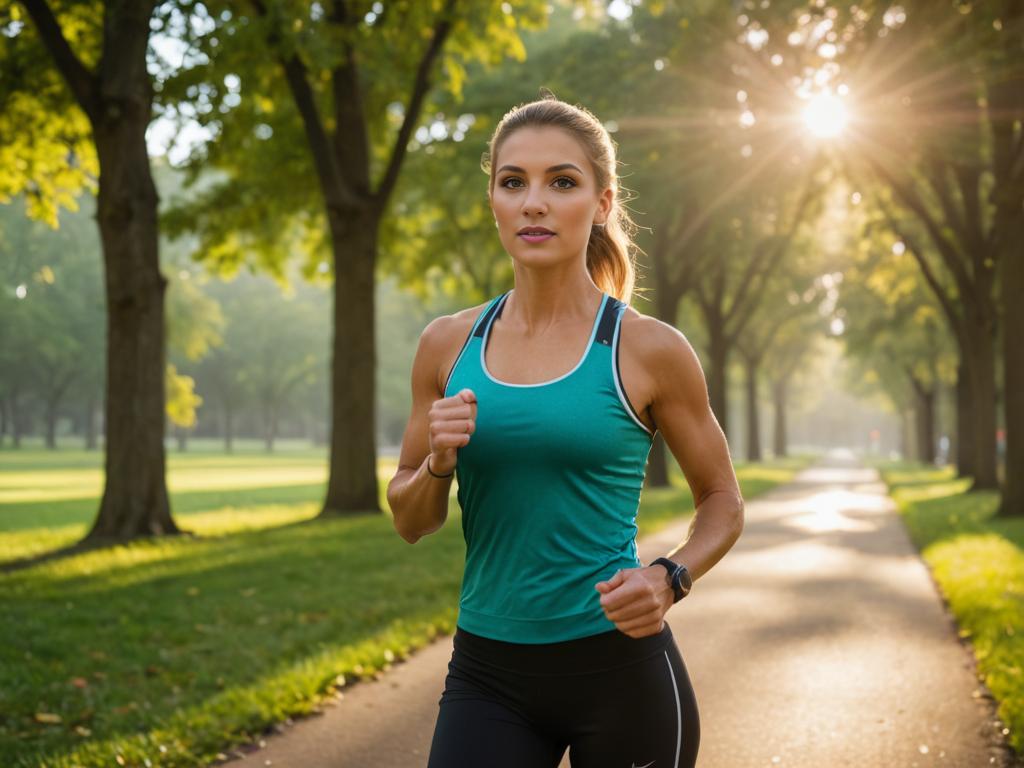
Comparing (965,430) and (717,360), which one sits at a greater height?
(717,360)

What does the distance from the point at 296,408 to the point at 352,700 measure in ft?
256

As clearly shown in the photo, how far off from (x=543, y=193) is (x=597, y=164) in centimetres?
18

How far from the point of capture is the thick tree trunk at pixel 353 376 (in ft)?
54.9

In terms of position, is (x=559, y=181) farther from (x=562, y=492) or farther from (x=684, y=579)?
(x=684, y=579)

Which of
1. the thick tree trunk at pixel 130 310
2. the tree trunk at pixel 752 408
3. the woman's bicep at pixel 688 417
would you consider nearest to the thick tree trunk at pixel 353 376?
the thick tree trunk at pixel 130 310

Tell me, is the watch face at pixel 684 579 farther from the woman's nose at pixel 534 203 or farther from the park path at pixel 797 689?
the park path at pixel 797 689

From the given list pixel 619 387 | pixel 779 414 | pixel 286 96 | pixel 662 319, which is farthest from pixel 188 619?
pixel 779 414

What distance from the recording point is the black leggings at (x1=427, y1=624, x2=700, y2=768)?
235 cm

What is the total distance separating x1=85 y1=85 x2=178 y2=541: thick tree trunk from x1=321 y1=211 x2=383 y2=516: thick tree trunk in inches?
155

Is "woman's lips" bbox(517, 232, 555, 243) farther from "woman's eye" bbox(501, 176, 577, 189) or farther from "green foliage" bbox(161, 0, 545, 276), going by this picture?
"green foliage" bbox(161, 0, 545, 276)

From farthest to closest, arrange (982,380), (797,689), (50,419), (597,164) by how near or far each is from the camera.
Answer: (50,419), (982,380), (797,689), (597,164)

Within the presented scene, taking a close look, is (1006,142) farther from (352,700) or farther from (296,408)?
(296,408)

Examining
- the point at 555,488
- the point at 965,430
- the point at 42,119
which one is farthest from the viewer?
the point at 965,430

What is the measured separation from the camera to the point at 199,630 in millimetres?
7777
